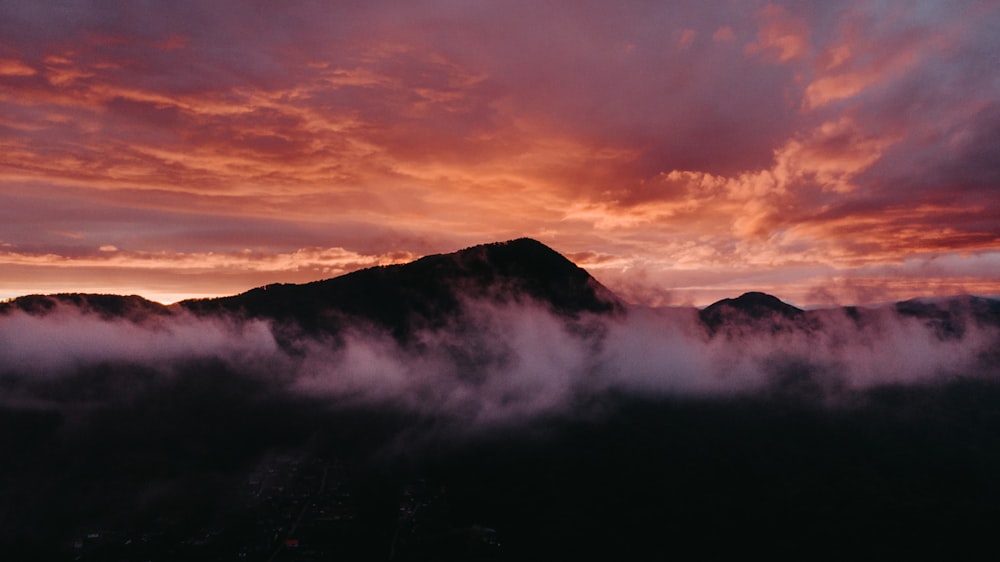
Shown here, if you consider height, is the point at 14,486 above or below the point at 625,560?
above

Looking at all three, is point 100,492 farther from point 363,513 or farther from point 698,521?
point 698,521

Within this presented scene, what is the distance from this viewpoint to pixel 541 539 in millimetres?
180625

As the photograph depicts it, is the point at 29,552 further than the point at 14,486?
No

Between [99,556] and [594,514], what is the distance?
503ft

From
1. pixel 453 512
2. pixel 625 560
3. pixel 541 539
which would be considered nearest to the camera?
pixel 625 560

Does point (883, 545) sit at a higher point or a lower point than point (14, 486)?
lower

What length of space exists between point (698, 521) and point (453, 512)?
87.3 metres

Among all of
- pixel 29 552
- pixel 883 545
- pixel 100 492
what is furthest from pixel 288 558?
pixel 883 545

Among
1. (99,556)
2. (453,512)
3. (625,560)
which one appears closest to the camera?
(99,556)

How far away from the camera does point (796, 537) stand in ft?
625

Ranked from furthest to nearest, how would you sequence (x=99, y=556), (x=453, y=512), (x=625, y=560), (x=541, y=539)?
1. (x=453, y=512)
2. (x=541, y=539)
3. (x=625, y=560)
4. (x=99, y=556)

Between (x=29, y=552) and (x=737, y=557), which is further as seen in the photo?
(x=737, y=557)

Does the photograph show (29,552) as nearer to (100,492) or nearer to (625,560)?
(100,492)

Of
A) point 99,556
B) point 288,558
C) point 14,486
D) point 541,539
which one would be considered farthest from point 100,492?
point 541,539
